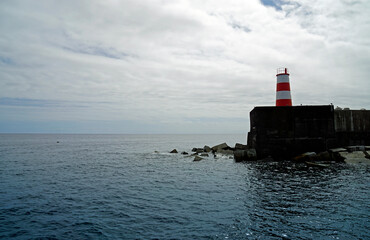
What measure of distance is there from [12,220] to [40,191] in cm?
462

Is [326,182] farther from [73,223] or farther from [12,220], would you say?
[12,220]

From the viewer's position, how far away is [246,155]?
23.2m

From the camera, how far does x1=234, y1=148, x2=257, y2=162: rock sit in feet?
74.9

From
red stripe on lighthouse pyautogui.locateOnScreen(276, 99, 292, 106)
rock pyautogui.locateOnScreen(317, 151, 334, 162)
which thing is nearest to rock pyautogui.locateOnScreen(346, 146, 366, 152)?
rock pyautogui.locateOnScreen(317, 151, 334, 162)

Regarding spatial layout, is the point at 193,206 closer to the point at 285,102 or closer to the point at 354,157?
the point at 354,157

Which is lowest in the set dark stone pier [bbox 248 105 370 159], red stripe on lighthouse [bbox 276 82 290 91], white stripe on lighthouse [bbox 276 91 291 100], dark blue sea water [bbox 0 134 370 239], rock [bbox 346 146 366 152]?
dark blue sea water [bbox 0 134 370 239]

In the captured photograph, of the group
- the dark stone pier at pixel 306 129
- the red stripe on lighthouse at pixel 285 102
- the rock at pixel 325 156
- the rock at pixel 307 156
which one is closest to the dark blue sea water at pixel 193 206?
the rock at pixel 325 156

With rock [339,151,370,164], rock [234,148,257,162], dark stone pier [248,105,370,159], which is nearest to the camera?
rock [339,151,370,164]

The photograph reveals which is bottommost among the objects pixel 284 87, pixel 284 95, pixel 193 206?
pixel 193 206

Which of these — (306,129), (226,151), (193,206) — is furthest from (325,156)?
(193,206)

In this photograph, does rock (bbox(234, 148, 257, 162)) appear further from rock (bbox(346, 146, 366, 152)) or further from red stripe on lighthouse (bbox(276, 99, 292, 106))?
rock (bbox(346, 146, 366, 152))

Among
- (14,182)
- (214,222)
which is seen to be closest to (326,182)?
(214,222)

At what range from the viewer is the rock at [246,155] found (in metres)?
22.8

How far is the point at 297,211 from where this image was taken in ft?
30.9
